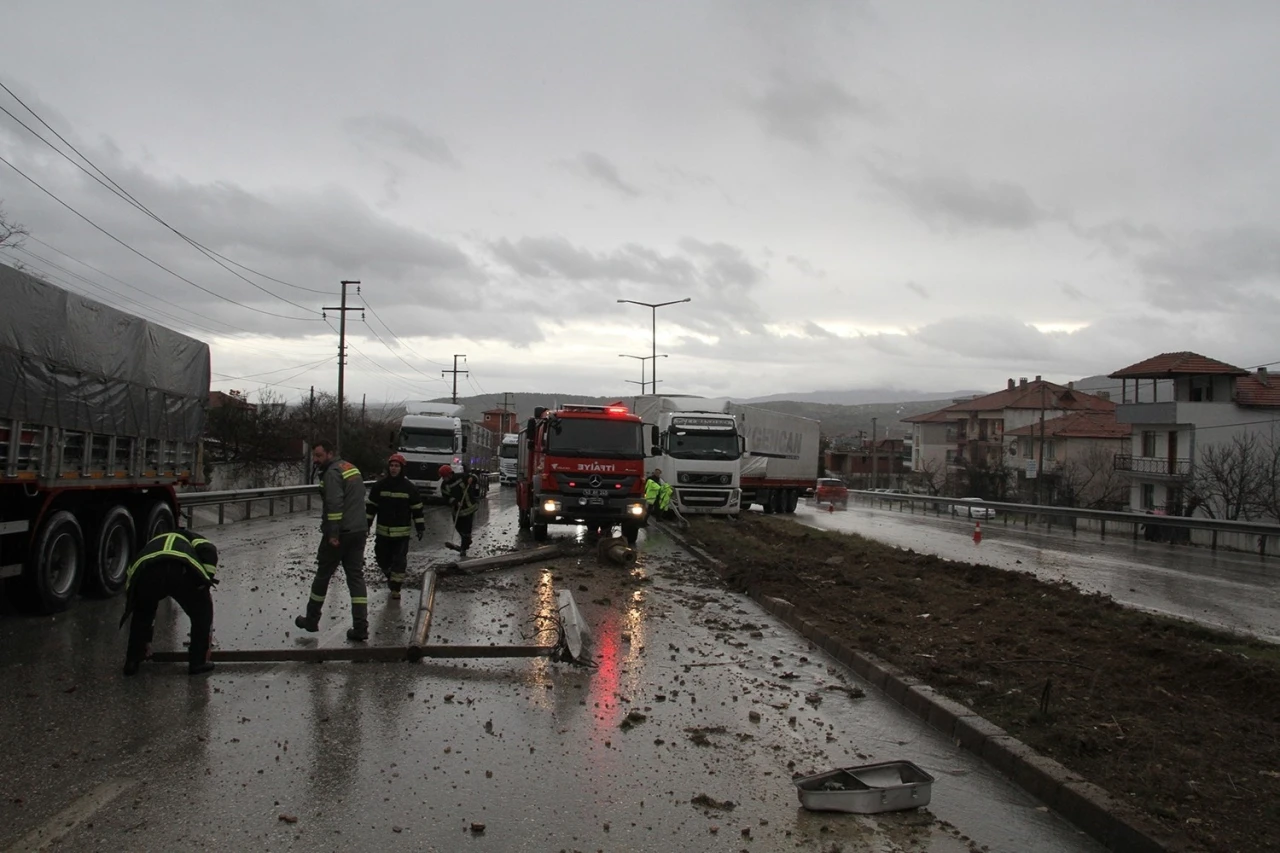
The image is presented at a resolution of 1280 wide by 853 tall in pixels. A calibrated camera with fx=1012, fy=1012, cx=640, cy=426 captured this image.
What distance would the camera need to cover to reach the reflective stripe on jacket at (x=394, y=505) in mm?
11820

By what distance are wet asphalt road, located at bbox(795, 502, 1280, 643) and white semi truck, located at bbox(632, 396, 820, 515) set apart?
3.85m

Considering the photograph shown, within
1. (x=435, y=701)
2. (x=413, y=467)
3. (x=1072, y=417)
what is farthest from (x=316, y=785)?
(x=1072, y=417)

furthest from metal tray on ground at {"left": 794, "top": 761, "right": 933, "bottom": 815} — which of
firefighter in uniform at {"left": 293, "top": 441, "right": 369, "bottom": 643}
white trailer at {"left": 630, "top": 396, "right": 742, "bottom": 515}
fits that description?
white trailer at {"left": 630, "top": 396, "right": 742, "bottom": 515}

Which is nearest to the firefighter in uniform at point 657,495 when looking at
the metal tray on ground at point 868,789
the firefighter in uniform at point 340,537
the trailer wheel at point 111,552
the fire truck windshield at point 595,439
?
the fire truck windshield at point 595,439

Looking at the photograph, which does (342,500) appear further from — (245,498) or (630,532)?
(245,498)

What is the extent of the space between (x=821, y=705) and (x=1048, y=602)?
578cm

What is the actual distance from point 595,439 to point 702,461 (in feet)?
31.7

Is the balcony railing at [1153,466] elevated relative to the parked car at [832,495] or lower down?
elevated

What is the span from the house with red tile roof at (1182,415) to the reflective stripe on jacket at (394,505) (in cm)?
4563

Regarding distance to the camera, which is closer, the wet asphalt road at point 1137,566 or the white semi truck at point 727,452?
the wet asphalt road at point 1137,566

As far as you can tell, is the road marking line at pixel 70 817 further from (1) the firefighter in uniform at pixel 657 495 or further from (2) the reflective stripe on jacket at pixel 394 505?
(1) the firefighter in uniform at pixel 657 495

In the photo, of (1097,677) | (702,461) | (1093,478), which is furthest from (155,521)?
(1093,478)

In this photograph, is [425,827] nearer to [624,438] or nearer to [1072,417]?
[624,438]

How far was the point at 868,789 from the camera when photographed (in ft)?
17.1
